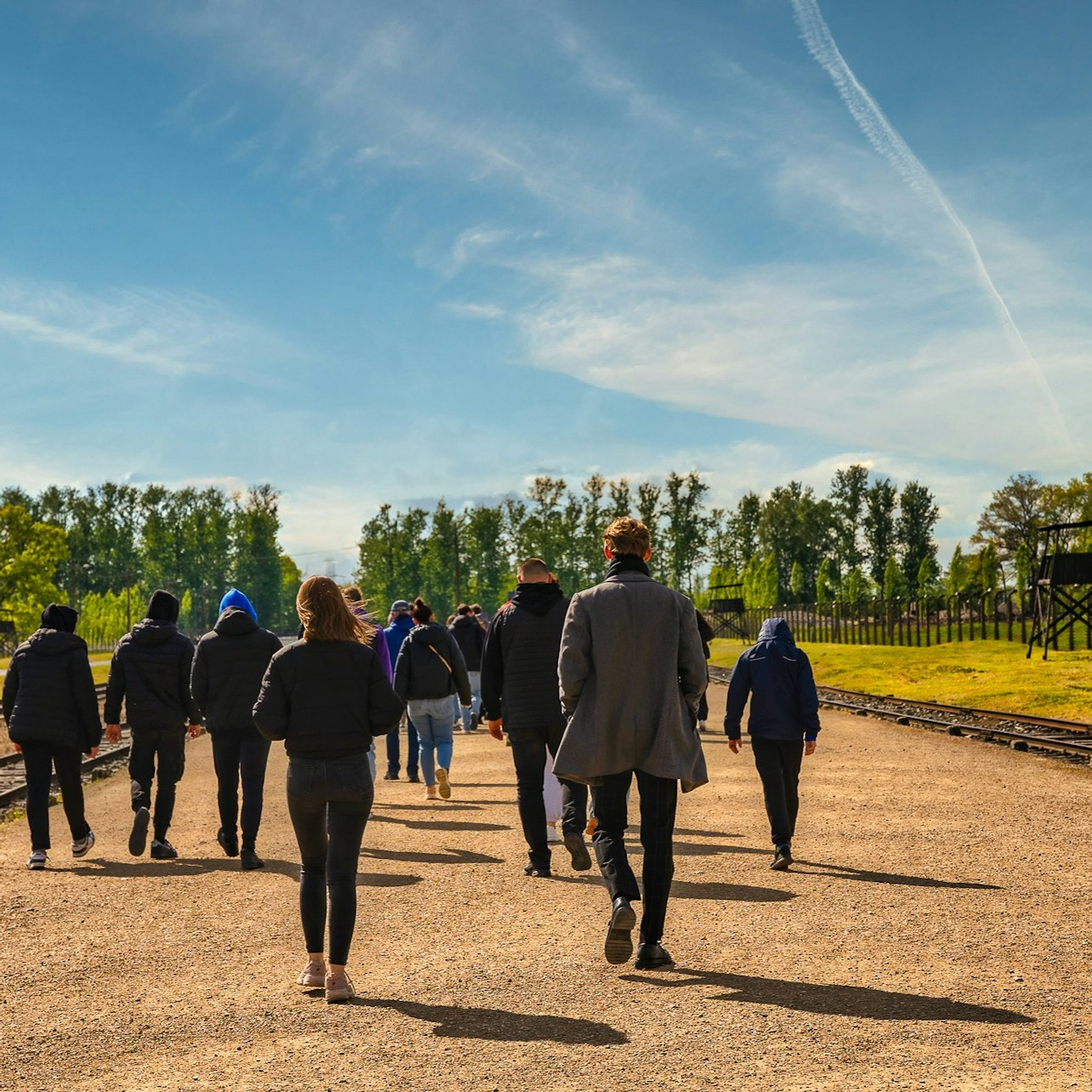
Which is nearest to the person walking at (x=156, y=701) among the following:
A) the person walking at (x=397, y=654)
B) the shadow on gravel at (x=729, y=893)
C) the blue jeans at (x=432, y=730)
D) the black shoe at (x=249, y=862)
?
the black shoe at (x=249, y=862)

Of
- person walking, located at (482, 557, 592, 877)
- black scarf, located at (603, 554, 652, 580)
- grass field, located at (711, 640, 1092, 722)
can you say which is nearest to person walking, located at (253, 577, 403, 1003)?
black scarf, located at (603, 554, 652, 580)

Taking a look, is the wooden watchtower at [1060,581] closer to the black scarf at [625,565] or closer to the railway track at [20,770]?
the railway track at [20,770]

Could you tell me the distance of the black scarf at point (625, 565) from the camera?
6.75 metres

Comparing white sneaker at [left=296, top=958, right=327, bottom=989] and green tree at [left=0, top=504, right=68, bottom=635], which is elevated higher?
green tree at [left=0, top=504, right=68, bottom=635]

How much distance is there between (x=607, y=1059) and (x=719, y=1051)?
459 millimetres

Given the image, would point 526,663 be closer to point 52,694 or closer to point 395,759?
point 52,694

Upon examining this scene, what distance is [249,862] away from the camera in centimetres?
951

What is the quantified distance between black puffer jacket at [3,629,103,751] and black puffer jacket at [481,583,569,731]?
3.19m

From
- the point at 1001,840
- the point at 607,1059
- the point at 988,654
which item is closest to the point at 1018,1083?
the point at 607,1059

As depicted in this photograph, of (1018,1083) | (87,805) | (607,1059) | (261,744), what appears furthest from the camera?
(87,805)

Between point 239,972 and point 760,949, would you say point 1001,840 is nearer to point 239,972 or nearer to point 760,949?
point 760,949

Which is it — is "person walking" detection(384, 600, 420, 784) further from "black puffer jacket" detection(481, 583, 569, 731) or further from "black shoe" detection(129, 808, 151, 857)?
"black puffer jacket" detection(481, 583, 569, 731)

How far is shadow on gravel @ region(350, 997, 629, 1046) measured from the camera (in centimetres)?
532

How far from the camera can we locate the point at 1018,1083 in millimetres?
4707
